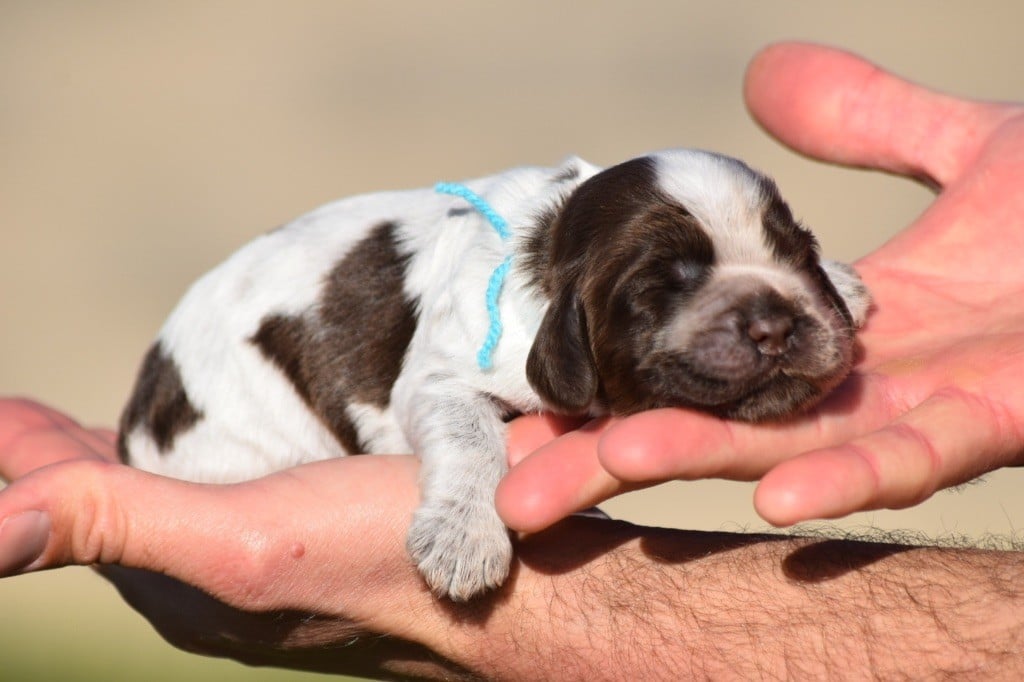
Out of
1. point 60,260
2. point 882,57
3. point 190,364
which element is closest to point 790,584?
point 190,364

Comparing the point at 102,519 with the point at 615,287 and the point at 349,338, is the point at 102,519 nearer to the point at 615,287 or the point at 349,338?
the point at 349,338

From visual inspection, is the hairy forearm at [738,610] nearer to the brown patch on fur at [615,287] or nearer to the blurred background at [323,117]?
the brown patch on fur at [615,287]

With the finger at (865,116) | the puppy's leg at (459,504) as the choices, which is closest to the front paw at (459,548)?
the puppy's leg at (459,504)

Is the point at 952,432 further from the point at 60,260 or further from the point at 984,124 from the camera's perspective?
the point at 60,260

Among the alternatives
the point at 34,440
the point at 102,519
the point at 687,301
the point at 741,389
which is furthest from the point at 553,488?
the point at 34,440

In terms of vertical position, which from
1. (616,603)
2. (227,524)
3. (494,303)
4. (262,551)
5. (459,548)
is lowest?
(616,603)

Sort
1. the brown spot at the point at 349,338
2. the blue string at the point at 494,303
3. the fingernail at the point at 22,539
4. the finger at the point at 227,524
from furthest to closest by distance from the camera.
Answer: the brown spot at the point at 349,338 < the blue string at the point at 494,303 < the finger at the point at 227,524 < the fingernail at the point at 22,539
